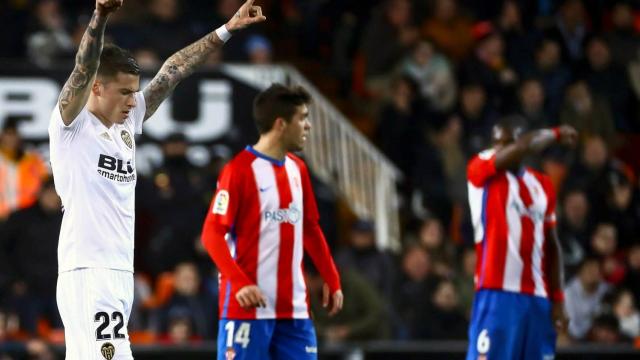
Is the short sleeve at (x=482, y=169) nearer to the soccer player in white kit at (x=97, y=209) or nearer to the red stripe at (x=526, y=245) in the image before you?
the red stripe at (x=526, y=245)

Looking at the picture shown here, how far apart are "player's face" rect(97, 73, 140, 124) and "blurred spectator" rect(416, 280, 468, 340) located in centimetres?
707

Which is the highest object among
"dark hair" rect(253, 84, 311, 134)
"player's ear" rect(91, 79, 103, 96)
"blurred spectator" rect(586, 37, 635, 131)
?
"blurred spectator" rect(586, 37, 635, 131)

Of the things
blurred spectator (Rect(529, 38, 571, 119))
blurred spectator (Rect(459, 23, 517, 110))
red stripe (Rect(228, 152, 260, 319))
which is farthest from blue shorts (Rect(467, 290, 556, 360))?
blurred spectator (Rect(529, 38, 571, 119))

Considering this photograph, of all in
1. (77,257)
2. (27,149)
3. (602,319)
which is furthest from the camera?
(27,149)

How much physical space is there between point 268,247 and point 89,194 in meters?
1.71

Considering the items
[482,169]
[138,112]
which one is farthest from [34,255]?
[138,112]

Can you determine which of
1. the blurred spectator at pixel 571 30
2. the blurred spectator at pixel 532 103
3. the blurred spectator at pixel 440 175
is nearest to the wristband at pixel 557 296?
the blurred spectator at pixel 440 175

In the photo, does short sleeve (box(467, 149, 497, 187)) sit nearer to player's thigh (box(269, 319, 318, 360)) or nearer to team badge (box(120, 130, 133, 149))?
player's thigh (box(269, 319, 318, 360))

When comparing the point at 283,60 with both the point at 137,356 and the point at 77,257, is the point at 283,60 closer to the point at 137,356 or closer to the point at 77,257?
the point at 137,356

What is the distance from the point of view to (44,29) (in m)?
16.1

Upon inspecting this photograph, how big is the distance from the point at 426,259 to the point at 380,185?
187 cm

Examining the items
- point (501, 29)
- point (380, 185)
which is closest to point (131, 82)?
point (380, 185)

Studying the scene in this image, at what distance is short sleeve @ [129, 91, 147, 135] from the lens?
304 inches

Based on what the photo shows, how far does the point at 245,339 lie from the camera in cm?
855
